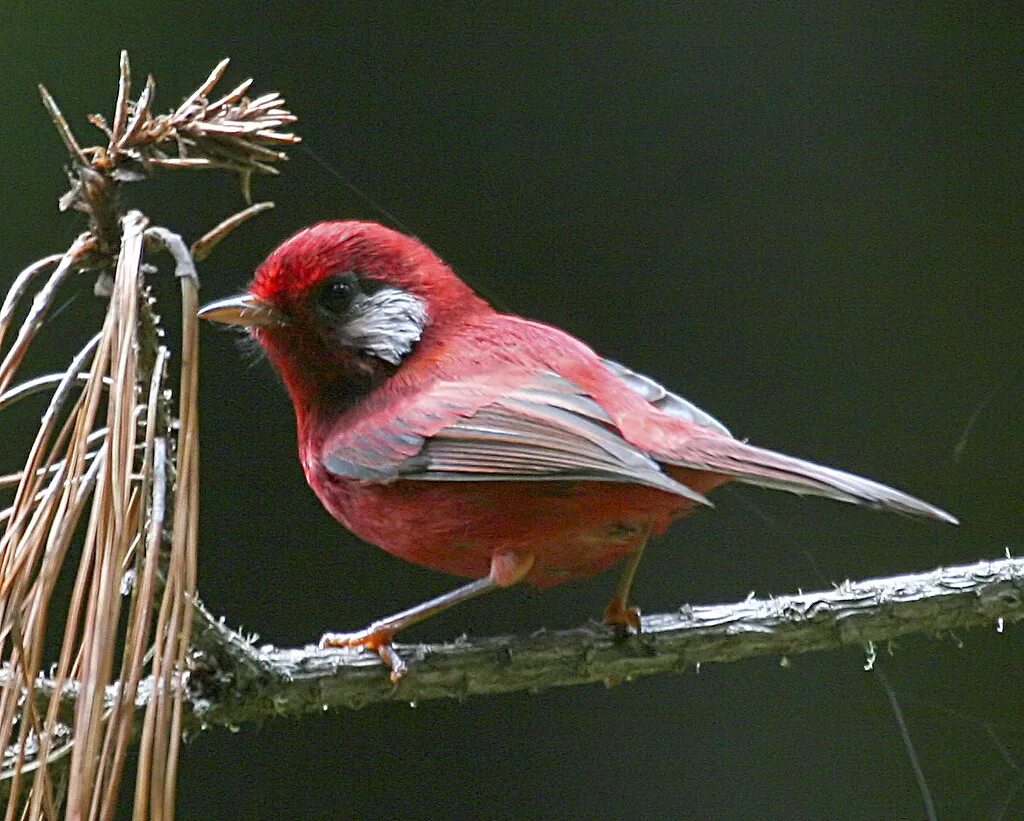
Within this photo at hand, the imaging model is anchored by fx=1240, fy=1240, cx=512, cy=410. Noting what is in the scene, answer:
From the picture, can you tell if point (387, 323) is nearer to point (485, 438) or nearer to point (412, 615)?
point (485, 438)

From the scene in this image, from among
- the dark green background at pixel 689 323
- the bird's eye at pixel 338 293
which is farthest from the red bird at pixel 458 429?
the dark green background at pixel 689 323

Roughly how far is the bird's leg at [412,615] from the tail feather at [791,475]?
0.33 m

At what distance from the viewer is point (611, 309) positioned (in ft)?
10.0

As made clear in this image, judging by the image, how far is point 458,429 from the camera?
6.98 ft

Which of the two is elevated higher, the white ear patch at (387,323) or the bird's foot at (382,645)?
the white ear patch at (387,323)

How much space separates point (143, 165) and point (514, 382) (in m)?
0.93

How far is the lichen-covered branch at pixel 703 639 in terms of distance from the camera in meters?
2.05

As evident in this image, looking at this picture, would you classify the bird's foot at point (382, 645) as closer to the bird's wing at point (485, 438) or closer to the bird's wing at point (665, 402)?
the bird's wing at point (485, 438)

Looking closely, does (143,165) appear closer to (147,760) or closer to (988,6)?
(147,760)

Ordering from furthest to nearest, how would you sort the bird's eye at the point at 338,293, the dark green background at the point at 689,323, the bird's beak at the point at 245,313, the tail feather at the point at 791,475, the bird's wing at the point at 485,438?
the dark green background at the point at 689,323
the bird's eye at the point at 338,293
the bird's beak at the point at 245,313
the bird's wing at the point at 485,438
the tail feather at the point at 791,475

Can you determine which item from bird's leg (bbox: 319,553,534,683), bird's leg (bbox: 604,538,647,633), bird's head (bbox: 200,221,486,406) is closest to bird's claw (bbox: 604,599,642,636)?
bird's leg (bbox: 604,538,647,633)

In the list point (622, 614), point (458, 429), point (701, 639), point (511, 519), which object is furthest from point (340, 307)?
point (701, 639)

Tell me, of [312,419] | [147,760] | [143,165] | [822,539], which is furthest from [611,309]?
[147,760]

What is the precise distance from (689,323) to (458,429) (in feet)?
3.61
